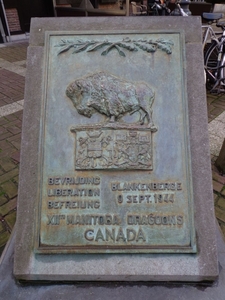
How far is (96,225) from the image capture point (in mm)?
1572

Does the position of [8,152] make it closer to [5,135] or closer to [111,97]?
[5,135]

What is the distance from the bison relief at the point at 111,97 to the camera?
167 centimetres

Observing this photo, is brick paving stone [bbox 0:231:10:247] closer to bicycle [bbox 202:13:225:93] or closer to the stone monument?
the stone monument

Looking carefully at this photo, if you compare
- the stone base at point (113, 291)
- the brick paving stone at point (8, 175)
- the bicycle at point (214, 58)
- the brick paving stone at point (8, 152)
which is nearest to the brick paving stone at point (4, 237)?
the stone base at point (113, 291)

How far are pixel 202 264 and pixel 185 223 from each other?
0.26 m

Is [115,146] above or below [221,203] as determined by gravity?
above

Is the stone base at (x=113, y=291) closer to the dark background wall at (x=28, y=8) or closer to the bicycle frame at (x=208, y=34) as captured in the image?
the bicycle frame at (x=208, y=34)

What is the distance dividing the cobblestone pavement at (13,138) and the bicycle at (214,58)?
27cm

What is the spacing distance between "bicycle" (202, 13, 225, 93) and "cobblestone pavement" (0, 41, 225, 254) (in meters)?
0.27

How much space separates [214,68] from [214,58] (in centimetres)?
42

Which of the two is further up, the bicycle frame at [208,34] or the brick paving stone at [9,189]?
the bicycle frame at [208,34]

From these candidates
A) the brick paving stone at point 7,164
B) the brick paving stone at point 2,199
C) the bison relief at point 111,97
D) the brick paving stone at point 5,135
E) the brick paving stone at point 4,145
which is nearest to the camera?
the bison relief at point 111,97

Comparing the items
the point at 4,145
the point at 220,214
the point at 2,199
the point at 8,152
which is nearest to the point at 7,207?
the point at 2,199

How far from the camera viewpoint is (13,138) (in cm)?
343
